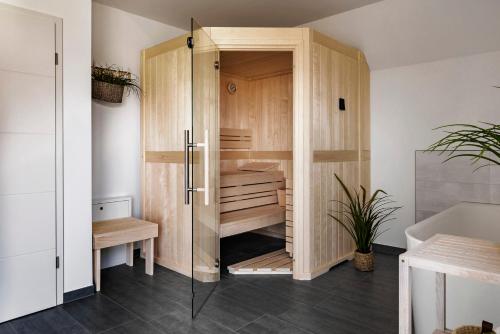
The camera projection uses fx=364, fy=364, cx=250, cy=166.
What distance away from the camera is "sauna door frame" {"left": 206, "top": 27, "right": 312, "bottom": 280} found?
3145mm

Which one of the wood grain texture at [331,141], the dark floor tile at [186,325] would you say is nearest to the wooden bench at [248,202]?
the wood grain texture at [331,141]

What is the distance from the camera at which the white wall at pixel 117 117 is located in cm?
357

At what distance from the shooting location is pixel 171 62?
3.43 metres

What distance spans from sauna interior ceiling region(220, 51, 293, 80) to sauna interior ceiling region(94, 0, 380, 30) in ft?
1.18

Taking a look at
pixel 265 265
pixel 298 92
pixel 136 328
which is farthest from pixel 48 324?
pixel 298 92

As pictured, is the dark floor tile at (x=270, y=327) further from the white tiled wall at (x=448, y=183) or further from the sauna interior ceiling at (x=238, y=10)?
the sauna interior ceiling at (x=238, y=10)

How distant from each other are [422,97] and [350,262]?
1896 millimetres

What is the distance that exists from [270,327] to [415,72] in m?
3.03

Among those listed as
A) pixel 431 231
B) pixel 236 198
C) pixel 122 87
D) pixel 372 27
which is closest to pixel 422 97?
pixel 372 27

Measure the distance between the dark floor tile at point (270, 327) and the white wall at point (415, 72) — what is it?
2154 millimetres

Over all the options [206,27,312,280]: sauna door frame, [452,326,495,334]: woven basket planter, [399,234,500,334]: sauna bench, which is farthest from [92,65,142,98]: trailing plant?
[452,326,495,334]: woven basket planter

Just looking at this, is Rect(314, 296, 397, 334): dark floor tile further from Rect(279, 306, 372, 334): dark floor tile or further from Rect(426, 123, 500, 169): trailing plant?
Rect(426, 123, 500, 169): trailing plant

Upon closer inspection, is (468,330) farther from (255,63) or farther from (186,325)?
(255,63)

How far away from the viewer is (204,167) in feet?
8.63
